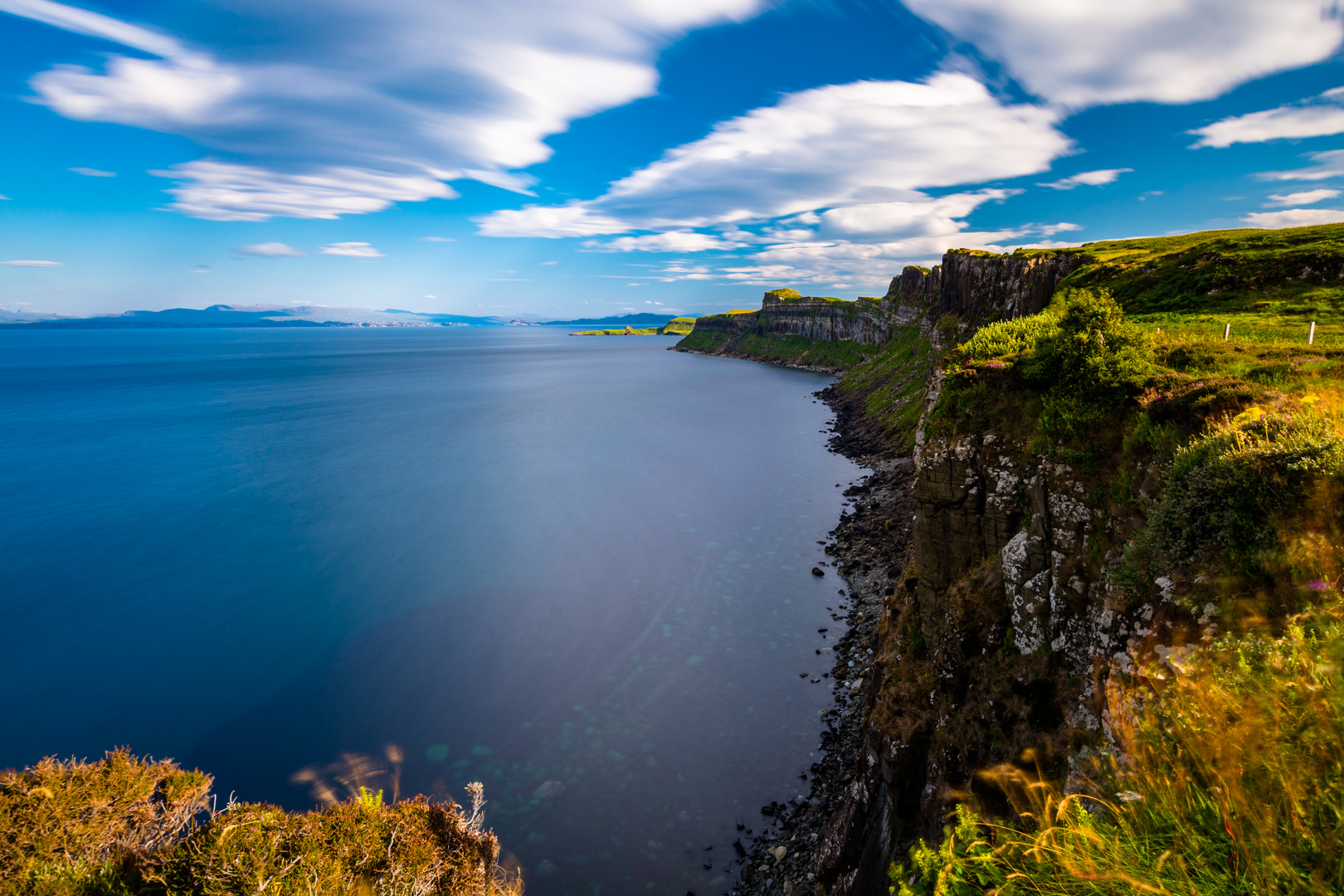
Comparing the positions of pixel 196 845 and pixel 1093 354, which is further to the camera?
pixel 1093 354

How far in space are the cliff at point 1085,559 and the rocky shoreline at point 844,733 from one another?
0.17m

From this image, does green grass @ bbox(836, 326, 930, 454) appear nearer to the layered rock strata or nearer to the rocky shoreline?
the rocky shoreline

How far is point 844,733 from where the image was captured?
2377cm

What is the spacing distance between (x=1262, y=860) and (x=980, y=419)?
1391 cm

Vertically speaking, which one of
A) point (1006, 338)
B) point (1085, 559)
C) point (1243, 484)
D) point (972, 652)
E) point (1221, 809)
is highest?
point (1006, 338)

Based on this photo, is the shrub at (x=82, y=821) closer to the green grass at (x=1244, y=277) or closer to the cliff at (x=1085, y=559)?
the cliff at (x=1085, y=559)

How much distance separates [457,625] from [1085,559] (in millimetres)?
32525

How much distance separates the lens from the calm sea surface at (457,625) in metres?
22.6

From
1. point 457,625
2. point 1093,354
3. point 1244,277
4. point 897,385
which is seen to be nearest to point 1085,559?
point 1093,354

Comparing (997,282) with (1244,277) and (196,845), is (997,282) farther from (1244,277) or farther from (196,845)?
(196,845)

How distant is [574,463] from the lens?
70125 mm

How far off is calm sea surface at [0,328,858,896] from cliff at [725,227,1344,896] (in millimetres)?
5879

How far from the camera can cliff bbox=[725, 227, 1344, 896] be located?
803 cm

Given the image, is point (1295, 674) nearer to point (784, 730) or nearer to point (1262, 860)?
point (1262, 860)
